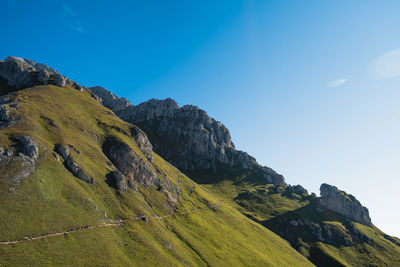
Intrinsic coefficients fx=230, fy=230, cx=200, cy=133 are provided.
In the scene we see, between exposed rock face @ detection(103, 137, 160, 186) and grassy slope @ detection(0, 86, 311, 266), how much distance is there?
18.9 ft

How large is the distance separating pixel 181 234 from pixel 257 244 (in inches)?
2260

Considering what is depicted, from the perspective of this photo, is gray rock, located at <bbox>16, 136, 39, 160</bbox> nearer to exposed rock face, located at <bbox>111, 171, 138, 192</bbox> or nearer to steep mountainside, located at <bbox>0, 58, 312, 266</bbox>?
steep mountainside, located at <bbox>0, 58, 312, 266</bbox>

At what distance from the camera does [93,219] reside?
266ft

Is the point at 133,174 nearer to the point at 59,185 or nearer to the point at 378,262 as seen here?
the point at 59,185

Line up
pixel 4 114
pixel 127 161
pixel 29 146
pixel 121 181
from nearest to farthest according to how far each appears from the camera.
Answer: pixel 29 146
pixel 4 114
pixel 121 181
pixel 127 161

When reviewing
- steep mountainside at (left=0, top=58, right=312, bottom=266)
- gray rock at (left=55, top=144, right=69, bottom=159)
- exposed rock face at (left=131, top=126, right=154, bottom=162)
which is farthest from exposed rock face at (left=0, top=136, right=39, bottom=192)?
exposed rock face at (left=131, top=126, right=154, bottom=162)

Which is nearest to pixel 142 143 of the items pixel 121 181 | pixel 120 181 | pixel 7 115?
pixel 121 181

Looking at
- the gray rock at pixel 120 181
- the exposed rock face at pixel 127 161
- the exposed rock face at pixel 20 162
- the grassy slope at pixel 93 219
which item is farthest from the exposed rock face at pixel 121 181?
the exposed rock face at pixel 20 162

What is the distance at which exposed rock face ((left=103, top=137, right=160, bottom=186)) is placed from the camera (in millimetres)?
122250

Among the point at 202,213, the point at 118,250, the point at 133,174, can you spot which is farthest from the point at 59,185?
the point at 202,213

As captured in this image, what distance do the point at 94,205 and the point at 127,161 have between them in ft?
131

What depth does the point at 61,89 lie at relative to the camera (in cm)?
17888

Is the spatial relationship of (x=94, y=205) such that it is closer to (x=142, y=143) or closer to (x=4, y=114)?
(x=4, y=114)

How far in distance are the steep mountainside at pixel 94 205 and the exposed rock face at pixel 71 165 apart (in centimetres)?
38
